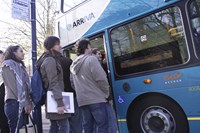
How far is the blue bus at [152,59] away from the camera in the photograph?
3777 millimetres

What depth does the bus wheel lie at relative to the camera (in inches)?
157

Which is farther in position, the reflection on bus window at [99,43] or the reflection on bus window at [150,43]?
the reflection on bus window at [99,43]

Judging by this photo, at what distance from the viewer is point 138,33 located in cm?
453

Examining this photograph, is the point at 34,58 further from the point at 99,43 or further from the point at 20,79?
the point at 99,43

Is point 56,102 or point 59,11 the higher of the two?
point 59,11

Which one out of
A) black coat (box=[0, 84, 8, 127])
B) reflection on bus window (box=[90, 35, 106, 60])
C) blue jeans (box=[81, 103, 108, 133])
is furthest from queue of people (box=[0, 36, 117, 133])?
reflection on bus window (box=[90, 35, 106, 60])

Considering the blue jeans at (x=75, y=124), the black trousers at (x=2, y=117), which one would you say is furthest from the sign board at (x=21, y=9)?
the blue jeans at (x=75, y=124)

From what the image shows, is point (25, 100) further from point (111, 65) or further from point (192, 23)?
point (192, 23)

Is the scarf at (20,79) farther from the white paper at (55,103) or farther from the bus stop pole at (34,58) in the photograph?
the white paper at (55,103)

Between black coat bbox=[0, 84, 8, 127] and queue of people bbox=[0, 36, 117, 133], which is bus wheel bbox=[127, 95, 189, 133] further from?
black coat bbox=[0, 84, 8, 127]

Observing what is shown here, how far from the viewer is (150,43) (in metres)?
4.34

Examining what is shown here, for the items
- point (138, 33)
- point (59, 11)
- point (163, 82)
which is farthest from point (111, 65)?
point (59, 11)

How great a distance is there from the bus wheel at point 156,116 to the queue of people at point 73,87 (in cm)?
61

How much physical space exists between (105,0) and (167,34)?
1.67m
